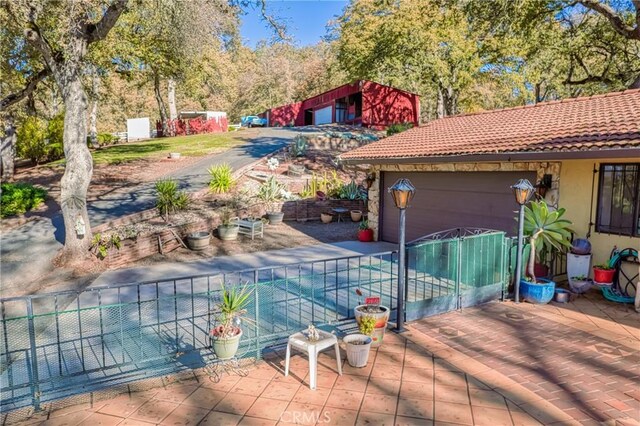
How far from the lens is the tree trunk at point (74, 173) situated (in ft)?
32.3

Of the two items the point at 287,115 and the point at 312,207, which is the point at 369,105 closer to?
the point at 287,115

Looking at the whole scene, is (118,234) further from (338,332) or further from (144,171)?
(144,171)

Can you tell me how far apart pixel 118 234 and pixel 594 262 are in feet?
35.2

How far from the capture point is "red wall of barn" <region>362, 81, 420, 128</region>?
30422 millimetres

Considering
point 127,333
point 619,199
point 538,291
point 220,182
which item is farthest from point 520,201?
point 220,182

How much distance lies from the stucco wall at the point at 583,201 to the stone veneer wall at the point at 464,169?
0.51 feet

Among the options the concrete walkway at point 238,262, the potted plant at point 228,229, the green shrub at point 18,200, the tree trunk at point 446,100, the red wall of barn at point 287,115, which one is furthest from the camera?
the red wall of barn at point 287,115

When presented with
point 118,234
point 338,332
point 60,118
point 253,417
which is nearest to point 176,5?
point 118,234

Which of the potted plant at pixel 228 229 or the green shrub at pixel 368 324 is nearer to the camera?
the green shrub at pixel 368 324

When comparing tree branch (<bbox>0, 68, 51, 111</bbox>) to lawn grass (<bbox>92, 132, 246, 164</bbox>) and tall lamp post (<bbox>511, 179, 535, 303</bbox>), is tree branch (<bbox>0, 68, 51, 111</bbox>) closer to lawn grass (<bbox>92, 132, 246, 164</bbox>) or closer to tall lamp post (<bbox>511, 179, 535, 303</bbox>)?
lawn grass (<bbox>92, 132, 246, 164</bbox>)

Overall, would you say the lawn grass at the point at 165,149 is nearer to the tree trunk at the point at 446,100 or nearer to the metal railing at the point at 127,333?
the tree trunk at the point at 446,100

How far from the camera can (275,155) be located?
839 inches

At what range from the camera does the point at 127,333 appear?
5875mm

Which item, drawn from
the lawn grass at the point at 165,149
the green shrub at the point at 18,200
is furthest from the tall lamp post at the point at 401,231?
the lawn grass at the point at 165,149
